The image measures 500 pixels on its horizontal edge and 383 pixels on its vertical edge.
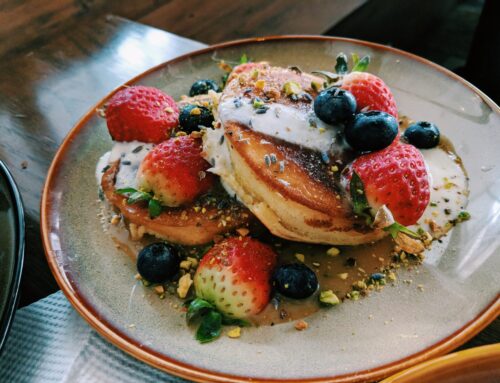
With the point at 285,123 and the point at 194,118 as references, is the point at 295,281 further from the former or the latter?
the point at 194,118

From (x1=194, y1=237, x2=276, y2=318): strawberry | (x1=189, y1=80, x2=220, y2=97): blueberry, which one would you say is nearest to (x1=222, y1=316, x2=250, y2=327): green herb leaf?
(x1=194, y1=237, x2=276, y2=318): strawberry

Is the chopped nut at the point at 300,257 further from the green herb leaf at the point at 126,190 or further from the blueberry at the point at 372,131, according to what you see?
the green herb leaf at the point at 126,190

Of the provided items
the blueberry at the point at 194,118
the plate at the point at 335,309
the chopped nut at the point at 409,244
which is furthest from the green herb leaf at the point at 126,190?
the chopped nut at the point at 409,244

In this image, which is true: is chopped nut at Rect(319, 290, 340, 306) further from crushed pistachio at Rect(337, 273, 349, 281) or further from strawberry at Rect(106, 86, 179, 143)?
strawberry at Rect(106, 86, 179, 143)

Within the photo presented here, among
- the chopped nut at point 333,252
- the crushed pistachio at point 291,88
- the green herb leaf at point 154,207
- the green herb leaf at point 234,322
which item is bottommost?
the green herb leaf at point 234,322

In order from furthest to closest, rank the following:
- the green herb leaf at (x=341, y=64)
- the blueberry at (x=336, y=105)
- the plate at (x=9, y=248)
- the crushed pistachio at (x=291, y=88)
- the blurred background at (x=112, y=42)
Answer: the blurred background at (x=112, y=42) < the green herb leaf at (x=341, y=64) < the crushed pistachio at (x=291, y=88) < the blueberry at (x=336, y=105) < the plate at (x=9, y=248)

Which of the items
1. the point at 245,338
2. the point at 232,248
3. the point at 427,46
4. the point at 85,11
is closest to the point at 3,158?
the point at 232,248

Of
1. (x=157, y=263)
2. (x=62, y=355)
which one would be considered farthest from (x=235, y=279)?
(x=62, y=355)

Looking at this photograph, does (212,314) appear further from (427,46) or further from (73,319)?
(427,46)
